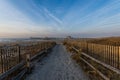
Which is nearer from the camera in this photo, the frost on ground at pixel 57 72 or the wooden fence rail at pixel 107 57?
the wooden fence rail at pixel 107 57

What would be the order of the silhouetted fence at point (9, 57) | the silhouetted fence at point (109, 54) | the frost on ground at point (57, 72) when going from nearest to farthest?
the silhouetted fence at point (109, 54), the silhouetted fence at point (9, 57), the frost on ground at point (57, 72)

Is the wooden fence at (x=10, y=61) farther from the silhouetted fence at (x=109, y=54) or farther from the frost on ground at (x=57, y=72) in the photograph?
the silhouetted fence at (x=109, y=54)

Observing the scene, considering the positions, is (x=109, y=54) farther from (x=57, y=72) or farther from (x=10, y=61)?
(x=10, y=61)

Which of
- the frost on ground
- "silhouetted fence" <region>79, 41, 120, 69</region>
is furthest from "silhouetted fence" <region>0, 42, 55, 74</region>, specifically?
"silhouetted fence" <region>79, 41, 120, 69</region>

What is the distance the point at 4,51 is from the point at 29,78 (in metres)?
1.94

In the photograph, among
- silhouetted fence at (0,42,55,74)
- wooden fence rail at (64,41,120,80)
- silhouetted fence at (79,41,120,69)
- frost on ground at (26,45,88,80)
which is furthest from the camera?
frost on ground at (26,45,88,80)

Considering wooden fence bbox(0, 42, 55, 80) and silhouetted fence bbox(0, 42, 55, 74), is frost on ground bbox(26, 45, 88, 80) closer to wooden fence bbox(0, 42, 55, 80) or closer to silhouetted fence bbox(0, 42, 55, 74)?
wooden fence bbox(0, 42, 55, 80)

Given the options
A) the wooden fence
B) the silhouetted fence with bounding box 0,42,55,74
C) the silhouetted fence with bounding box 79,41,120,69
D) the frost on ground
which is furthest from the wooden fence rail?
the silhouetted fence with bounding box 0,42,55,74

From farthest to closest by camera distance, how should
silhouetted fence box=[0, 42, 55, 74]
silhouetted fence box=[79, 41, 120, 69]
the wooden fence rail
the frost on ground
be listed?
the frost on ground, silhouetted fence box=[0, 42, 55, 74], silhouetted fence box=[79, 41, 120, 69], the wooden fence rail

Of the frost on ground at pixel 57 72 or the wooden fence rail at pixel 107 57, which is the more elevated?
the wooden fence rail at pixel 107 57

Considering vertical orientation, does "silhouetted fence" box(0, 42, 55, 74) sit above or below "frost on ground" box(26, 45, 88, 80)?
above

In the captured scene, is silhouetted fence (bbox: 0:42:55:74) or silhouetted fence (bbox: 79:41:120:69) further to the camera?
silhouetted fence (bbox: 0:42:55:74)

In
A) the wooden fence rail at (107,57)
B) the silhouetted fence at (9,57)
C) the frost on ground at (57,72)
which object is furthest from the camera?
the frost on ground at (57,72)

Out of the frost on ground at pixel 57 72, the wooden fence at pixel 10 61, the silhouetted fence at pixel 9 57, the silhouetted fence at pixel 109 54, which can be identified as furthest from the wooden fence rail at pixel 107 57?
the silhouetted fence at pixel 9 57
